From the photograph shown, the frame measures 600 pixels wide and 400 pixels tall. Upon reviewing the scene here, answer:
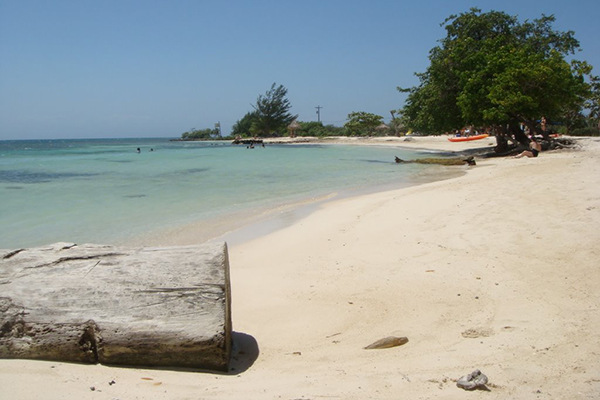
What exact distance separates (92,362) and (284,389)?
1283 mm

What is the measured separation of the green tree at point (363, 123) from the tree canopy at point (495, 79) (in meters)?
37.9

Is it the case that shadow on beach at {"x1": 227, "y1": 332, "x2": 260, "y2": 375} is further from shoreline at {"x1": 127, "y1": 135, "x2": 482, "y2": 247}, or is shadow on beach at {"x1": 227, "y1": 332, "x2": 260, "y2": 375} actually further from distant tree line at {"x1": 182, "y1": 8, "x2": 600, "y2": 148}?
distant tree line at {"x1": 182, "y1": 8, "x2": 600, "y2": 148}

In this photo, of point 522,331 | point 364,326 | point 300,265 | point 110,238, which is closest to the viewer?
point 522,331

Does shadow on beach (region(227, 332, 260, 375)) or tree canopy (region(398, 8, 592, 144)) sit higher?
tree canopy (region(398, 8, 592, 144))

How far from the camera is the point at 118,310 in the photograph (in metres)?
2.95

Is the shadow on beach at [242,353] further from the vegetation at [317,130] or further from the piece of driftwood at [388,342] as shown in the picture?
the vegetation at [317,130]

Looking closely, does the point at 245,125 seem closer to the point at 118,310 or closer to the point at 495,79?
the point at 495,79

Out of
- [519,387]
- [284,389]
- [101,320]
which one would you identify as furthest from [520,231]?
[101,320]

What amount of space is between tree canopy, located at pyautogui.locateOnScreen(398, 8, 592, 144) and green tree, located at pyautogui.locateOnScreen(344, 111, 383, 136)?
37915 millimetres

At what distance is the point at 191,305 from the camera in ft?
9.86

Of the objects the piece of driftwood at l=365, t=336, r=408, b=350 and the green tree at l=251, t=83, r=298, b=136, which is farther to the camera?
the green tree at l=251, t=83, r=298, b=136

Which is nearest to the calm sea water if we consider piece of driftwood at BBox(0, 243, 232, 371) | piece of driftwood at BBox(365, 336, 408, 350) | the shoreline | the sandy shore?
the shoreline

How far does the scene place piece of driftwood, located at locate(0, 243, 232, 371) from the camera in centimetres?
286

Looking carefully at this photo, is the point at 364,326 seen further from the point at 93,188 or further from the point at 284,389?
the point at 93,188
